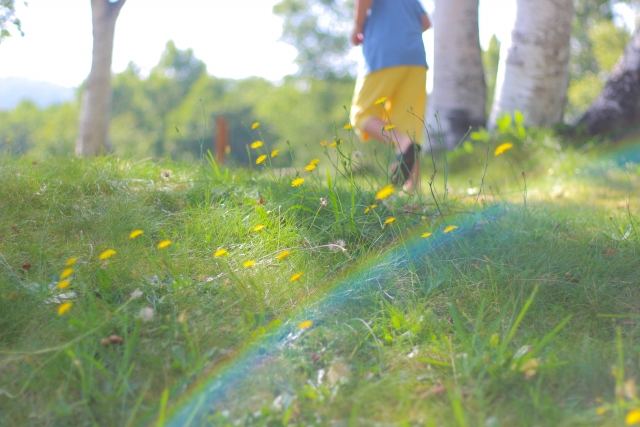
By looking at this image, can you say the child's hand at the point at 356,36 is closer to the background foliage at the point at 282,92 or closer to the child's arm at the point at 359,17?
the child's arm at the point at 359,17

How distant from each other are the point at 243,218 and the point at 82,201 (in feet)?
2.61

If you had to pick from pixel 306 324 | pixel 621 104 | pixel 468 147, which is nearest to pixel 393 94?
pixel 468 147

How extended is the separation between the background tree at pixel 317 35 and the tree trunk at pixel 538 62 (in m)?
29.5

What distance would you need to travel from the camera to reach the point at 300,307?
1.82 meters

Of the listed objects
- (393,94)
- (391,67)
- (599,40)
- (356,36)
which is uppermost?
(599,40)

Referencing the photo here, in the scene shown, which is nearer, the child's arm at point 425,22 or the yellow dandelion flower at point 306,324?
the yellow dandelion flower at point 306,324

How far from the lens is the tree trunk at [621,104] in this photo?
5.02 meters

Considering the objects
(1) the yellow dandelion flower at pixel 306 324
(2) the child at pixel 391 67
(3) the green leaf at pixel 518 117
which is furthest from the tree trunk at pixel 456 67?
(1) the yellow dandelion flower at pixel 306 324

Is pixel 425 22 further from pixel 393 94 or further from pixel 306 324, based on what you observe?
pixel 306 324

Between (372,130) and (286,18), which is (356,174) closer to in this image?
(372,130)

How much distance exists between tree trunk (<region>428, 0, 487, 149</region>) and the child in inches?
79.5

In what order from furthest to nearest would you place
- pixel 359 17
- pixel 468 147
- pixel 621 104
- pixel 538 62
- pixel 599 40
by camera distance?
pixel 599 40 → pixel 621 104 → pixel 538 62 → pixel 468 147 → pixel 359 17

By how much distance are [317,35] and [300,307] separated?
1338 inches

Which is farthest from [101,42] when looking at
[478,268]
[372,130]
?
[478,268]
